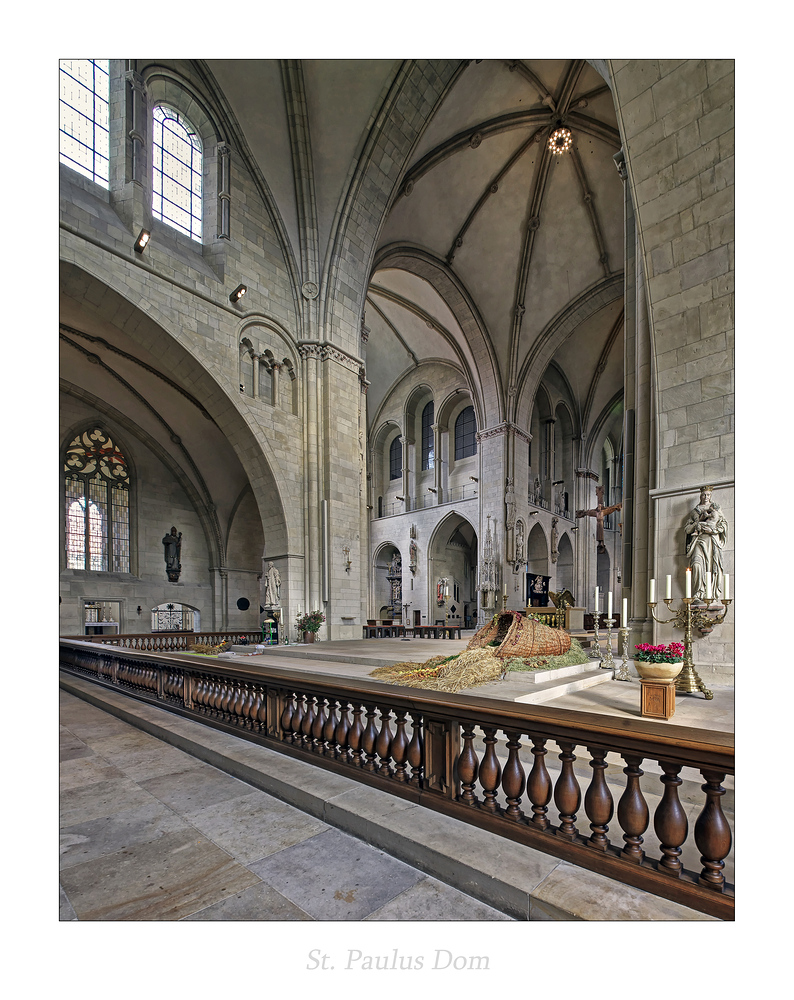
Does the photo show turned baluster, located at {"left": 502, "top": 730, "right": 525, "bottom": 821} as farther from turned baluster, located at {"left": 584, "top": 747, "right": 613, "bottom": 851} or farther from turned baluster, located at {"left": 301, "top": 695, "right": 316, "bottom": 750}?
turned baluster, located at {"left": 301, "top": 695, "right": 316, "bottom": 750}

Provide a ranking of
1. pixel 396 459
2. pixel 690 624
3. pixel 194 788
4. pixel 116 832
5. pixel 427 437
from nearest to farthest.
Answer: pixel 116 832
pixel 194 788
pixel 690 624
pixel 427 437
pixel 396 459

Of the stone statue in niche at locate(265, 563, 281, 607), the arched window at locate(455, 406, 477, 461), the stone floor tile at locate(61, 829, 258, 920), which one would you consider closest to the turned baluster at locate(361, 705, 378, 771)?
the stone floor tile at locate(61, 829, 258, 920)

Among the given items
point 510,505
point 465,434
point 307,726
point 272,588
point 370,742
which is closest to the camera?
point 370,742

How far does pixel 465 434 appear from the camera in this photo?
24688mm

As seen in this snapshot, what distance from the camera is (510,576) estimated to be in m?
19.9

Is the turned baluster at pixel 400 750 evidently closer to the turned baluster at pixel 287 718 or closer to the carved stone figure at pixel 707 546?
the turned baluster at pixel 287 718

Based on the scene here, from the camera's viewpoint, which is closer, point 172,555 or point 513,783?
point 513,783

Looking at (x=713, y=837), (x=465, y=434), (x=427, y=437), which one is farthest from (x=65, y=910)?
(x=427, y=437)

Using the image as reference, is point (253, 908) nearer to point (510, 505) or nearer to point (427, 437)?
point (510, 505)

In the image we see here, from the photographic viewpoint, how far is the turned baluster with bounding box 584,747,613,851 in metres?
2.06

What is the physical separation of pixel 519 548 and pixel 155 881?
19220mm

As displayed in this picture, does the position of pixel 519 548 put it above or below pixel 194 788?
above

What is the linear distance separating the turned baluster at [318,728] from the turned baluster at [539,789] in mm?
1650
